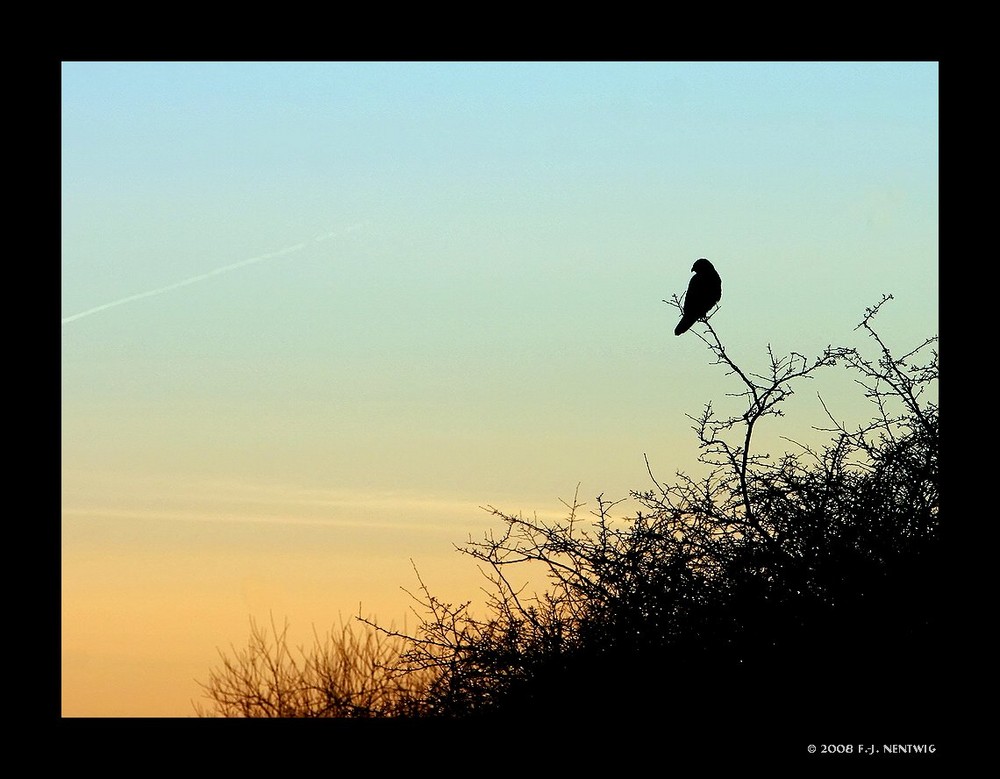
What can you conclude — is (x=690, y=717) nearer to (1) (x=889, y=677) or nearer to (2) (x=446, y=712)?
(1) (x=889, y=677)

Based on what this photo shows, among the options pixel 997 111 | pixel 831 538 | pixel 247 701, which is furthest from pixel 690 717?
pixel 247 701

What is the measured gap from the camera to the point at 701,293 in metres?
13.5

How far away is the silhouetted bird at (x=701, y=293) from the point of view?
1341cm

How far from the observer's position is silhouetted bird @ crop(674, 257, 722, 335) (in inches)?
528

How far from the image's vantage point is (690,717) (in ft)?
24.3
